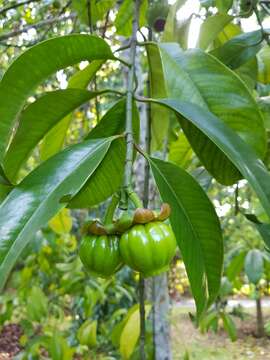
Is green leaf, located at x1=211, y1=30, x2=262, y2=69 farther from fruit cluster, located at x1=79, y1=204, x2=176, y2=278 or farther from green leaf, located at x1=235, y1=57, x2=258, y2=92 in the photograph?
fruit cluster, located at x1=79, y1=204, x2=176, y2=278

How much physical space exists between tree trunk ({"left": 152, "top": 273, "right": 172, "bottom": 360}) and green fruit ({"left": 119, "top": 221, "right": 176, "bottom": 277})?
3.03 feet

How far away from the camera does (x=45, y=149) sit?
1054 mm

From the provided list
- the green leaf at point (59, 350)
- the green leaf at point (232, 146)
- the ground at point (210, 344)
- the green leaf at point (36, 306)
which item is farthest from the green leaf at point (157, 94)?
the ground at point (210, 344)

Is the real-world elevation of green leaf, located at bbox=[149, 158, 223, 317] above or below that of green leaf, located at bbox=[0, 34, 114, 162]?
below

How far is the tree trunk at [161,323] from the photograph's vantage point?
5.00ft

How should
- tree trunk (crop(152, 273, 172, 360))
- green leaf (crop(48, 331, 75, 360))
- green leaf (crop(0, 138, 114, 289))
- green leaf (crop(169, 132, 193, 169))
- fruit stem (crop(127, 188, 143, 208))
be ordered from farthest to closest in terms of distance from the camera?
green leaf (crop(48, 331, 75, 360))
tree trunk (crop(152, 273, 172, 360))
green leaf (crop(169, 132, 193, 169))
fruit stem (crop(127, 188, 143, 208))
green leaf (crop(0, 138, 114, 289))

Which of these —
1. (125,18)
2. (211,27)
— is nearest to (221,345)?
(125,18)

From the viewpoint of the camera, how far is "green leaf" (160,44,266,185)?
71 cm

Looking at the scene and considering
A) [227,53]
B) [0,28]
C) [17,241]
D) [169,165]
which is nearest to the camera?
[17,241]

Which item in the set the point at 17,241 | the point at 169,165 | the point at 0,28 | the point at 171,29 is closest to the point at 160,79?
the point at 171,29

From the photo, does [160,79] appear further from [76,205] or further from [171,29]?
[76,205]

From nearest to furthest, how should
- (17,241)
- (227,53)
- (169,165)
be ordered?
1. (17,241)
2. (169,165)
3. (227,53)

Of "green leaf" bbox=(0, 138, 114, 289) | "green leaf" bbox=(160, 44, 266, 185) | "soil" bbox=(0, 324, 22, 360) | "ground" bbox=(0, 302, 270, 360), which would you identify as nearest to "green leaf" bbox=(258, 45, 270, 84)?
"green leaf" bbox=(160, 44, 266, 185)

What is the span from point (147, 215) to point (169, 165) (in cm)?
13
